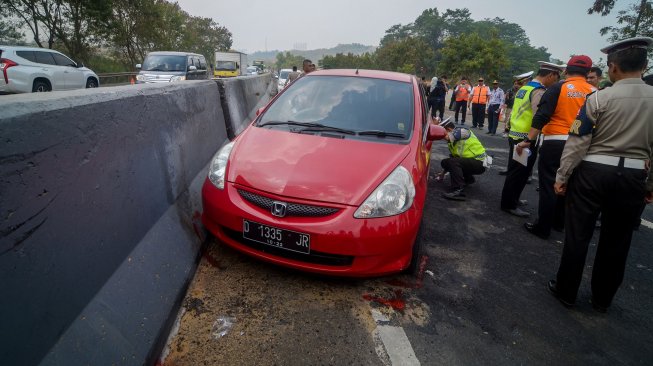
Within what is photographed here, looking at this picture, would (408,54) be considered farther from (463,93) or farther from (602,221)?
(602,221)

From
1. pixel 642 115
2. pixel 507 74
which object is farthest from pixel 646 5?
pixel 507 74

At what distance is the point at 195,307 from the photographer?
217cm

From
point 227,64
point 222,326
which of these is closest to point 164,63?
point 222,326

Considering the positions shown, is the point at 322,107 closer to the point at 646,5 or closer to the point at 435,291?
the point at 435,291

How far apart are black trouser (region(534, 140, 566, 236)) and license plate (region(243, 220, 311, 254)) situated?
2.87m

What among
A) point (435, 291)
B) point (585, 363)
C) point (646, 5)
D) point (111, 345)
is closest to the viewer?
point (111, 345)

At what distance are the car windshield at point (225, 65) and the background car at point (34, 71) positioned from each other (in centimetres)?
1381

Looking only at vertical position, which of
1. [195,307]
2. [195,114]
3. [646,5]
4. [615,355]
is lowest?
[615,355]

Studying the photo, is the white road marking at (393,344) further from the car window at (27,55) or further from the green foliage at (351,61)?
the green foliage at (351,61)

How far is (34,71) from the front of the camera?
1064 cm

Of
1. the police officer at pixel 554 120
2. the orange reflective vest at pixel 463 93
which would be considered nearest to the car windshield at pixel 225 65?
the orange reflective vest at pixel 463 93

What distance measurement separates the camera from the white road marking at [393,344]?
1.94 metres

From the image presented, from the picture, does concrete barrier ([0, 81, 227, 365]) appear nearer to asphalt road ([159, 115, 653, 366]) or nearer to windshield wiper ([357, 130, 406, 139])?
asphalt road ([159, 115, 653, 366])

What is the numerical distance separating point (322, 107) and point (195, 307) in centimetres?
213
